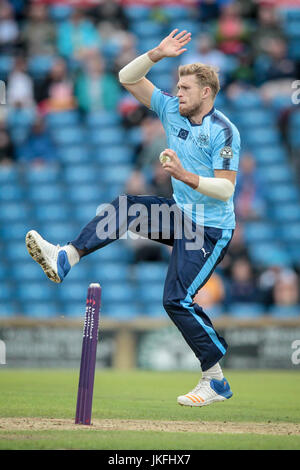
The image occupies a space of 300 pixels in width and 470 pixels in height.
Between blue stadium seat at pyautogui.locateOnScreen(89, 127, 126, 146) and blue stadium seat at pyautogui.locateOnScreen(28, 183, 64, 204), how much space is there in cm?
119

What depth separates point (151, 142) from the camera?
14.4 m

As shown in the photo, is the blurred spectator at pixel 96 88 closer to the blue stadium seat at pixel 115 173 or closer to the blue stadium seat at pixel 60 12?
the blue stadium seat at pixel 115 173

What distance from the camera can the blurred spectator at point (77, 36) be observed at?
1648cm

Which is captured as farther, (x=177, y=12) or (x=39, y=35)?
(x=177, y=12)

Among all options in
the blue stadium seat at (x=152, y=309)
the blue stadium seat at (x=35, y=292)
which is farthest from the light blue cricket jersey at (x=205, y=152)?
the blue stadium seat at (x=35, y=292)

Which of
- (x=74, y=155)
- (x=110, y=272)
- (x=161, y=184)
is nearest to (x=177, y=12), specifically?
(x=74, y=155)

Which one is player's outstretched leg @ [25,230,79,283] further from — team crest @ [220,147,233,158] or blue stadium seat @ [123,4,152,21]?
blue stadium seat @ [123,4,152,21]

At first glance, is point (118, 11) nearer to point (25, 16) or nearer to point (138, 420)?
point (25, 16)

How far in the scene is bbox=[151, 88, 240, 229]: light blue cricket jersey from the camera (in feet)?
22.1

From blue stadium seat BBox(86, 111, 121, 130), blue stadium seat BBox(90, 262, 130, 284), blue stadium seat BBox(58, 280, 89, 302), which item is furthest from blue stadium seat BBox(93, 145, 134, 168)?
blue stadium seat BBox(58, 280, 89, 302)

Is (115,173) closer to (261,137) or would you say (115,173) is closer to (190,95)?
(261,137)

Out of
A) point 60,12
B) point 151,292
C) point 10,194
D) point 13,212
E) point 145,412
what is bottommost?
point 145,412

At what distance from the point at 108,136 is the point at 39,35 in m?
2.75

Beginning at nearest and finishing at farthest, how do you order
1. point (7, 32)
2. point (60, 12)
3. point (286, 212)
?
point (286, 212), point (7, 32), point (60, 12)
